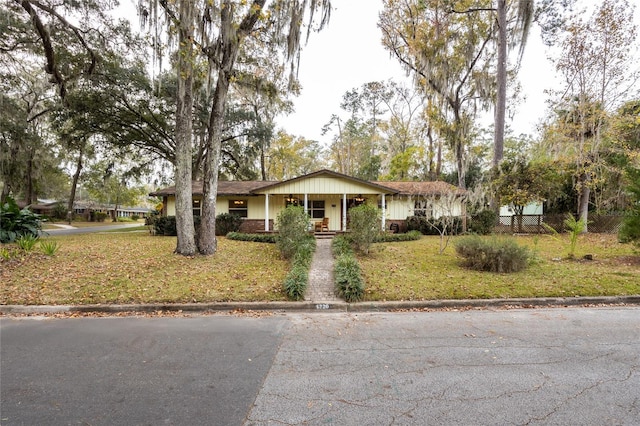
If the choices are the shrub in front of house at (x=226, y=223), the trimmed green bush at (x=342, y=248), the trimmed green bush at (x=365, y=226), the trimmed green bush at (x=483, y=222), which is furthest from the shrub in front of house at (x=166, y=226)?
the trimmed green bush at (x=483, y=222)

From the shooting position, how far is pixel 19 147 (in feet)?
58.2

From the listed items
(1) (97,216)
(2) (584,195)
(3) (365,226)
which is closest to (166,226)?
(3) (365,226)

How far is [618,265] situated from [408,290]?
6.84 m

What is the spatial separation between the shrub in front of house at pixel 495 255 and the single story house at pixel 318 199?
8.64m

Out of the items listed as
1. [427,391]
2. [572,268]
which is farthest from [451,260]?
[427,391]

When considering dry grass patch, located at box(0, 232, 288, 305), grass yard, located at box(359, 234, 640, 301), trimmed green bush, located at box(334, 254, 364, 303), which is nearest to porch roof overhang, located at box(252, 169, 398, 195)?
grass yard, located at box(359, 234, 640, 301)

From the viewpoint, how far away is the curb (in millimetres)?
5242

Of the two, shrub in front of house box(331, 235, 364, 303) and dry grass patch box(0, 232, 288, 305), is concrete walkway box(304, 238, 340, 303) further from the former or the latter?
dry grass patch box(0, 232, 288, 305)

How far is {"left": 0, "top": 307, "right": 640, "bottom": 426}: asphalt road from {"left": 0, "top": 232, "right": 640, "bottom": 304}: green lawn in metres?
1.01

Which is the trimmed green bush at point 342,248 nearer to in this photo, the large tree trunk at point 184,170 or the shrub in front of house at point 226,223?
the large tree trunk at point 184,170

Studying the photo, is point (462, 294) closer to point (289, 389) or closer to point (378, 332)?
point (378, 332)

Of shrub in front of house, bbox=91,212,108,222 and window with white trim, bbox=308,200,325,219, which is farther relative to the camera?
shrub in front of house, bbox=91,212,108,222

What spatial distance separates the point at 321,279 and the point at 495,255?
14.9 feet

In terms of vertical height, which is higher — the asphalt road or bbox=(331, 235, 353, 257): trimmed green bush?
bbox=(331, 235, 353, 257): trimmed green bush
